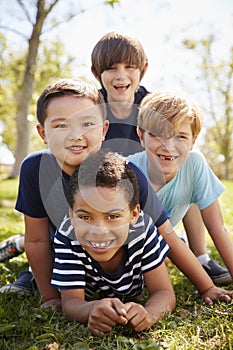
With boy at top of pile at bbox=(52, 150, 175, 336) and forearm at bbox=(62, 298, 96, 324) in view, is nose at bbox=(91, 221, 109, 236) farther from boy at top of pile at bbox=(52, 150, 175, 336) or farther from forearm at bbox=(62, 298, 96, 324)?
forearm at bbox=(62, 298, 96, 324)

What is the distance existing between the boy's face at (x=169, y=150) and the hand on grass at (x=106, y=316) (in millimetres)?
1106

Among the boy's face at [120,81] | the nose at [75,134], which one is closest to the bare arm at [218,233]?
the nose at [75,134]

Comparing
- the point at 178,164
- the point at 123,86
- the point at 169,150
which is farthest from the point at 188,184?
the point at 123,86

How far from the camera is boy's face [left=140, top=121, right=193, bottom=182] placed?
2678 millimetres

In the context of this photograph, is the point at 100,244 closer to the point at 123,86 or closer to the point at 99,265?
the point at 99,265

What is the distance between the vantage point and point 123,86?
318 centimetres

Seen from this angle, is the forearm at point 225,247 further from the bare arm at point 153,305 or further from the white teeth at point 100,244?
the white teeth at point 100,244

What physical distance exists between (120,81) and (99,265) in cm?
148

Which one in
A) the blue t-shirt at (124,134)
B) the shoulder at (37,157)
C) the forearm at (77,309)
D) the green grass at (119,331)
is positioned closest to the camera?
the green grass at (119,331)

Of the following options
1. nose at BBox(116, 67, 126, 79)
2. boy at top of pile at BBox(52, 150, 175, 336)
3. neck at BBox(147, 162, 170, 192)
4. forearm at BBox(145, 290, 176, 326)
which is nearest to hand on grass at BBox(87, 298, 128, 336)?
boy at top of pile at BBox(52, 150, 175, 336)

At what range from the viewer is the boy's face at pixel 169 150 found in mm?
2678

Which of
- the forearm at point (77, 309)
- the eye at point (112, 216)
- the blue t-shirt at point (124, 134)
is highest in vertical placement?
the blue t-shirt at point (124, 134)

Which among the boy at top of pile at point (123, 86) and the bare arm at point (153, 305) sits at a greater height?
the boy at top of pile at point (123, 86)

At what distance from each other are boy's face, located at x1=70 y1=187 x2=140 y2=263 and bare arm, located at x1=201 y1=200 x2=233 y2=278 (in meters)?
0.77
